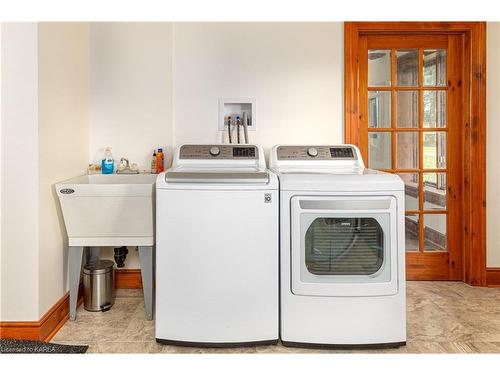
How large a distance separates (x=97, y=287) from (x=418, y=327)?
6.87 ft

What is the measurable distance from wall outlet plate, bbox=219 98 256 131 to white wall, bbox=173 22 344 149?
0.04 m

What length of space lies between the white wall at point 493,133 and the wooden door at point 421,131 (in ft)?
0.69

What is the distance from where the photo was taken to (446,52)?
11.6 ft

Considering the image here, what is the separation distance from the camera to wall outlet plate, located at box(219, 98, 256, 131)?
133 inches

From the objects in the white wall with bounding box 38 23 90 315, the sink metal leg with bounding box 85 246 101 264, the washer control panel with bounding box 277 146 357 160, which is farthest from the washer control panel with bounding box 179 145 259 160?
the sink metal leg with bounding box 85 246 101 264

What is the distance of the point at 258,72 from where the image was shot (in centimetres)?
338

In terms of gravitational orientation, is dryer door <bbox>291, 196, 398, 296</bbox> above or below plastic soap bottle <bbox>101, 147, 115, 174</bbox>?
below

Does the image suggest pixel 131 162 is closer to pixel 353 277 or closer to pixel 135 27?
pixel 135 27

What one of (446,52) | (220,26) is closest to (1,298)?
(220,26)

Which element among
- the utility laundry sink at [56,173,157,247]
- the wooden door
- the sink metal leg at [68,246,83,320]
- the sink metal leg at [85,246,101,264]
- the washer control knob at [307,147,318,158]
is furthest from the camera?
the wooden door

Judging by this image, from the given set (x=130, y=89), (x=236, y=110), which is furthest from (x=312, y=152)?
(x=130, y=89)

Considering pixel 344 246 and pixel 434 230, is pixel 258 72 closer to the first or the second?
pixel 344 246

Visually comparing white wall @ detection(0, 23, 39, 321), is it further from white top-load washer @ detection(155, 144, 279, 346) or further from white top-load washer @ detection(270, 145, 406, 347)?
white top-load washer @ detection(270, 145, 406, 347)

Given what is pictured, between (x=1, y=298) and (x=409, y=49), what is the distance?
3.43 meters
